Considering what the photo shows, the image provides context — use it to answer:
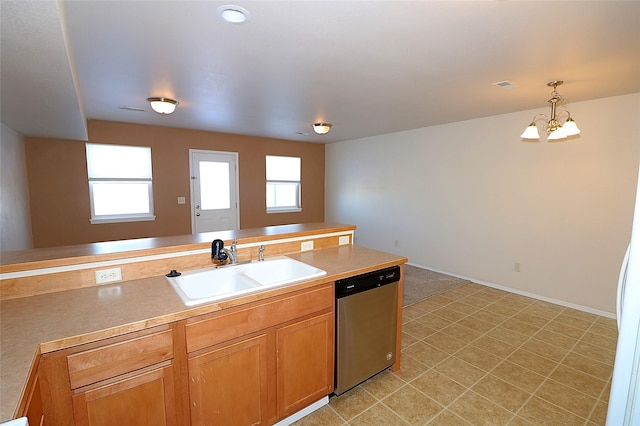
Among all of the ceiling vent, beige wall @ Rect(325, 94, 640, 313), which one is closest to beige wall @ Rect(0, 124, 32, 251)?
the ceiling vent

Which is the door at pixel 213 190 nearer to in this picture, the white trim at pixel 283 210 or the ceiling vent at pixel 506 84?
the white trim at pixel 283 210

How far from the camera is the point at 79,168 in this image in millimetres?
4469

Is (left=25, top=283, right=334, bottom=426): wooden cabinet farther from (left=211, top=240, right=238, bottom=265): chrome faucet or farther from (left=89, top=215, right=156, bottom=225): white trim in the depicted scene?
(left=89, top=215, right=156, bottom=225): white trim

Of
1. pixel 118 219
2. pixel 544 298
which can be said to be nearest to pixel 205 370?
pixel 544 298

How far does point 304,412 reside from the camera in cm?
188

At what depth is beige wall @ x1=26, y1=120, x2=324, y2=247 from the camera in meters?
4.28

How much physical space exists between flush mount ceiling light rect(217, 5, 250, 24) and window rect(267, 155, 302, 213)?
15.5 feet

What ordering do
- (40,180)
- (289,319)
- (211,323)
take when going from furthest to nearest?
1. (40,180)
2. (289,319)
3. (211,323)

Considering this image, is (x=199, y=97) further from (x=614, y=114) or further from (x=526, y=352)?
(x=614, y=114)

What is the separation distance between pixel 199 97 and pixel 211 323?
109 inches

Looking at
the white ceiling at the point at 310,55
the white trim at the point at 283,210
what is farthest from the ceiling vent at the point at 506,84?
the white trim at the point at 283,210

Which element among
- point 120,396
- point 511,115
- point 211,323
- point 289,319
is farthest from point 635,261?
point 511,115

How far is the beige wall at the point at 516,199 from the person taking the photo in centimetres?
323

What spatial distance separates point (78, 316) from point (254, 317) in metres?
0.77
